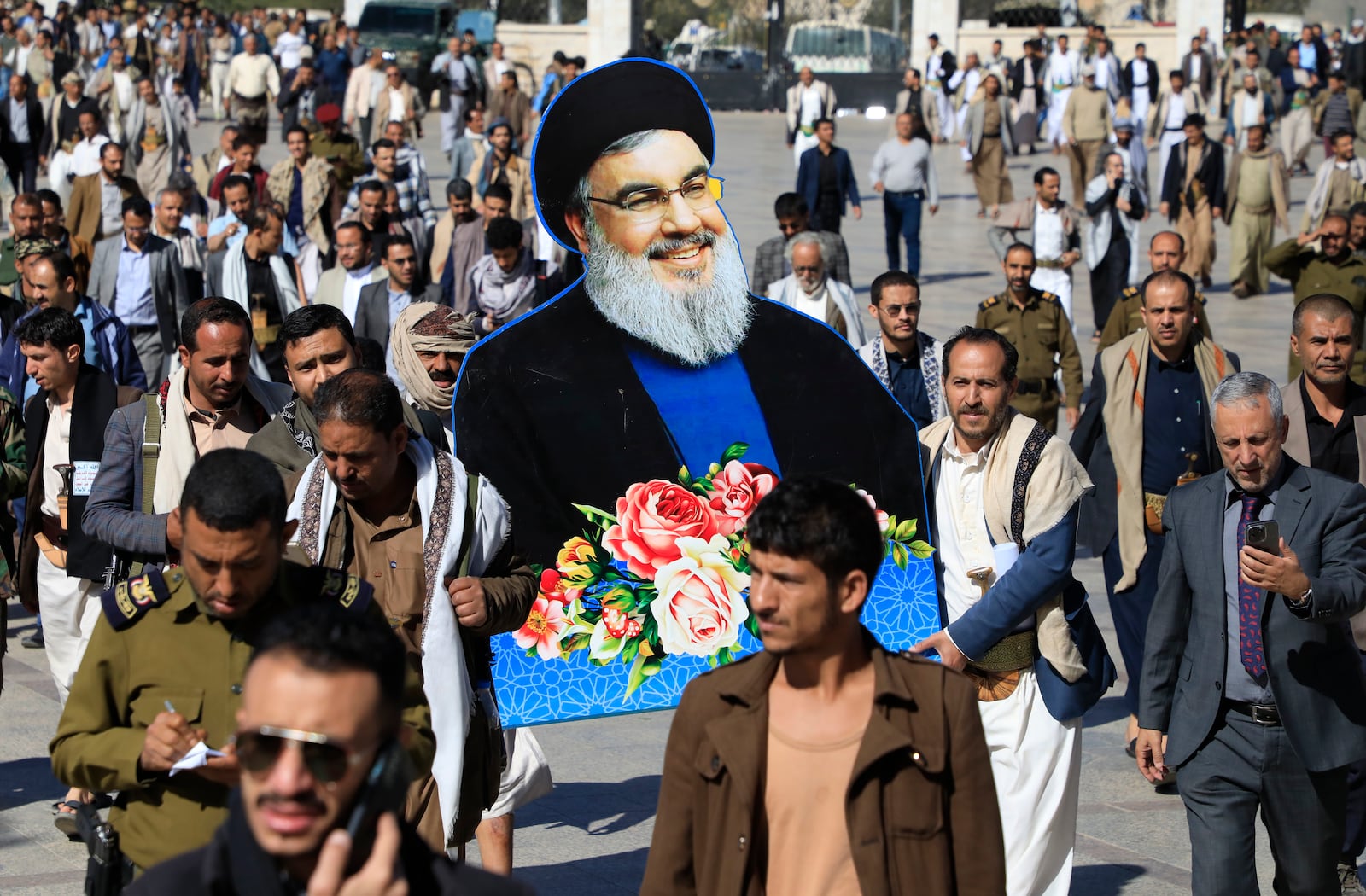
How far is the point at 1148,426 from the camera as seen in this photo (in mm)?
7207

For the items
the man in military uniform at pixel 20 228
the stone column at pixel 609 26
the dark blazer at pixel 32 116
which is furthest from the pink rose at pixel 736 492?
the stone column at pixel 609 26

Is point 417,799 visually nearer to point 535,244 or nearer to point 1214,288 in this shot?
point 535,244

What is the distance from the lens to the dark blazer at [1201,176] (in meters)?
19.2

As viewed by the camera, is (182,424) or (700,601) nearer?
(700,601)

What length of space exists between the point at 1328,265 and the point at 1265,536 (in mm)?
7718

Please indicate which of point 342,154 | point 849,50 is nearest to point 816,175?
point 342,154

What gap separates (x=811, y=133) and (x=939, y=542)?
660 inches

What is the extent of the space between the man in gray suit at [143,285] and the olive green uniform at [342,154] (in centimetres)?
463

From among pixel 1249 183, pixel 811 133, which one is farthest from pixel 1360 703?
pixel 811 133

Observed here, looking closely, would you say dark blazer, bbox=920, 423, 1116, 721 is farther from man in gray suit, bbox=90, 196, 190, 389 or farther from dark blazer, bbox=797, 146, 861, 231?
dark blazer, bbox=797, 146, 861, 231

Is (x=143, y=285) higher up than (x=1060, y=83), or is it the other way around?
(x=1060, y=83)

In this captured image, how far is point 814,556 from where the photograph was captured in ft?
10.4

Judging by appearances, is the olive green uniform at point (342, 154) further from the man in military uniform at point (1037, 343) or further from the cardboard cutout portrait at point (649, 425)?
the cardboard cutout portrait at point (649, 425)

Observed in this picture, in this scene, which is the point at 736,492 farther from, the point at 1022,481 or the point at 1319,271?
the point at 1319,271
